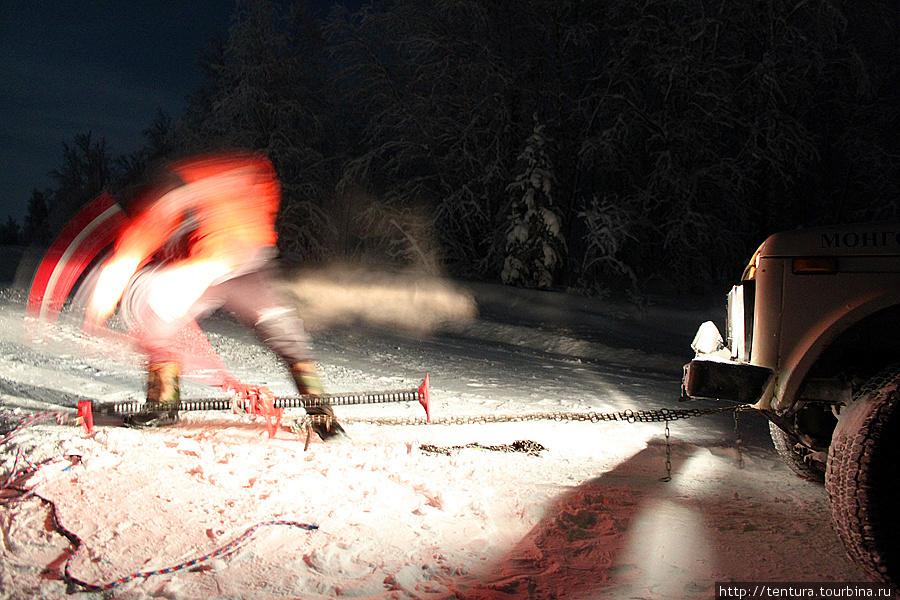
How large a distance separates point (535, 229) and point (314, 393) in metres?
14.9

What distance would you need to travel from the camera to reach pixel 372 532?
3.31 m

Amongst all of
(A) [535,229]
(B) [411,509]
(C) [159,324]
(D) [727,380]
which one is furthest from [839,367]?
(A) [535,229]

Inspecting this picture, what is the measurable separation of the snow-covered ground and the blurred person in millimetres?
595

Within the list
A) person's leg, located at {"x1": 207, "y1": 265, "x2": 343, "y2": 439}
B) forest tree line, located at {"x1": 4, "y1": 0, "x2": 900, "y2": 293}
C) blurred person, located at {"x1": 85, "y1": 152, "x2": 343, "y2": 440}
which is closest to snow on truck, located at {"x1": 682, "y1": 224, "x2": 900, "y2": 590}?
person's leg, located at {"x1": 207, "y1": 265, "x2": 343, "y2": 439}

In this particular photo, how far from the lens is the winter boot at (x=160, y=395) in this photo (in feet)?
16.5

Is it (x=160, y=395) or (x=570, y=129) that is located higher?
(x=570, y=129)

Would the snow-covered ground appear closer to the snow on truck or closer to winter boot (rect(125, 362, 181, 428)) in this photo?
winter boot (rect(125, 362, 181, 428))

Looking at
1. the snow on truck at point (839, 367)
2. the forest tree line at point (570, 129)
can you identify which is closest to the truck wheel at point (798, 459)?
the snow on truck at point (839, 367)

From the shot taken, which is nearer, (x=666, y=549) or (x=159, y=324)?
(x=666, y=549)

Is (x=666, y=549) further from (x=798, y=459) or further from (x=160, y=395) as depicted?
(x=160, y=395)

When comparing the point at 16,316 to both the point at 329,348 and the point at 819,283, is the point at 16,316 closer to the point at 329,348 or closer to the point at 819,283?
the point at 329,348

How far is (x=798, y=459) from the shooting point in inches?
168

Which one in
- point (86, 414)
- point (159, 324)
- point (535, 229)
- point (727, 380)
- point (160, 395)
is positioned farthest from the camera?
point (535, 229)

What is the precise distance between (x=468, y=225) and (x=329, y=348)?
12.4 m
